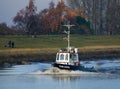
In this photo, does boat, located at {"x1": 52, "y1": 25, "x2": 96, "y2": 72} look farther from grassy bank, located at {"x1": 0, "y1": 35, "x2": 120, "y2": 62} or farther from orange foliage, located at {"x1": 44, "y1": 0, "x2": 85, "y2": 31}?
orange foliage, located at {"x1": 44, "y1": 0, "x2": 85, "y2": 31}

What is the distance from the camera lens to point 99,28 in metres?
157

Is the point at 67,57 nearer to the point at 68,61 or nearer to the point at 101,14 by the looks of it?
the point at 68,61

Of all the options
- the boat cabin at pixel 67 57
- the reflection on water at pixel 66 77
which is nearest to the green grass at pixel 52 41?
the boat cabin at pixel 67 57

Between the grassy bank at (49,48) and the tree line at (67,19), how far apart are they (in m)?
6.68

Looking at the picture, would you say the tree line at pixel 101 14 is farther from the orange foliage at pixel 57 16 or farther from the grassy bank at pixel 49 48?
the grassy bank at pixel 49 48

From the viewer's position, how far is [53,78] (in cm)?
6588

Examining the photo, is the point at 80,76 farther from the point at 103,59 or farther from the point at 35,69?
the point at 103,59

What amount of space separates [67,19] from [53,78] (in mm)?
65982

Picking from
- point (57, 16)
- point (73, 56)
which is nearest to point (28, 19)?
point (57, 16)

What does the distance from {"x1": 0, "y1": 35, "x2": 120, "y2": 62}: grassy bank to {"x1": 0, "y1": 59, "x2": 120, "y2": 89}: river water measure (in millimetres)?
9851

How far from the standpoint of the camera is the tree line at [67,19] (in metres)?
129

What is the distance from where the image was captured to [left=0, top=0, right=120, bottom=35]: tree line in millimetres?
128750

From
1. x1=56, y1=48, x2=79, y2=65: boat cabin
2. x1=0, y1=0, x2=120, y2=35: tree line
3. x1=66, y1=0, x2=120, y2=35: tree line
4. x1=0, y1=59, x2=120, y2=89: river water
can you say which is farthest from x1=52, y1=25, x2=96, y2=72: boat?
x1=66, y1=0, x2=120, y2=35: tree line

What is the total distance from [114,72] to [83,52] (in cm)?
2783
